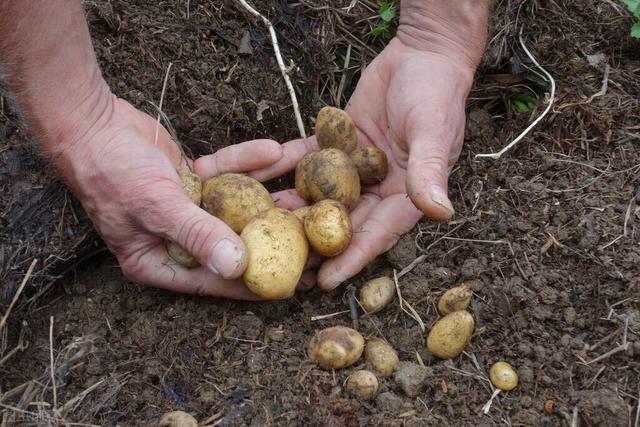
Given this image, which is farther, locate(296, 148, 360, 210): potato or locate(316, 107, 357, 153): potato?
locate(316, 107, 357, 153): potato

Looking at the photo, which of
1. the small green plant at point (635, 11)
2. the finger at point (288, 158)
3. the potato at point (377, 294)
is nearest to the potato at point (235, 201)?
the finger at point (288, 158)

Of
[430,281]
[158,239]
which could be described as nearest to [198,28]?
[158,239]

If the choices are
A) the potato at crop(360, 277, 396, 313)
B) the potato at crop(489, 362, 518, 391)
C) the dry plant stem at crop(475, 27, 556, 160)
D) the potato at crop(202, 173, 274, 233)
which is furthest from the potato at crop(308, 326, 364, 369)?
the dry plant stem at crop(475, 27, 556, 160)

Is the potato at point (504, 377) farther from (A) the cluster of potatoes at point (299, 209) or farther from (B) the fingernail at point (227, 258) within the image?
(B) the fingernail at point (227, 258)

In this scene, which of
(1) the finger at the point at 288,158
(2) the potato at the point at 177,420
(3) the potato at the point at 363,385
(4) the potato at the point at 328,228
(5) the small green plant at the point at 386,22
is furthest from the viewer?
(5) the small green plant at the point at 386,22

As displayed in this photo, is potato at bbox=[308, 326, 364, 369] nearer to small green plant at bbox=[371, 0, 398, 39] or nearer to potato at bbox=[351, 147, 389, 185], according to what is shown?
potato at bbox=[351, 147, 389, 185]
